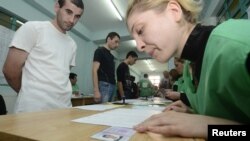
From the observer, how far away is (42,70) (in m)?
1.23

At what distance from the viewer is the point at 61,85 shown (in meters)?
1.28

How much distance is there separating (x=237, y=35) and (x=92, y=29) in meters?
6.51

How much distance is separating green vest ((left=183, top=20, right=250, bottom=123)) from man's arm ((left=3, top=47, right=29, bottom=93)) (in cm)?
116

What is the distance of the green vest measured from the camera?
1.31 ft

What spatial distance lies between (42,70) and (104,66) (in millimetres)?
1513

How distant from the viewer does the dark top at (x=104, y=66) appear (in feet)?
8.77

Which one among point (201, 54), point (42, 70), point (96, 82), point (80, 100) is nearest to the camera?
point (201, 54)

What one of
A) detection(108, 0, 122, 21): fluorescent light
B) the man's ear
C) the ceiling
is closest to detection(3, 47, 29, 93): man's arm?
the man's ear

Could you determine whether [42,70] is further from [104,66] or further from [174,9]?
[104,66]

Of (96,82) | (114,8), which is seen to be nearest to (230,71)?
(96,82)

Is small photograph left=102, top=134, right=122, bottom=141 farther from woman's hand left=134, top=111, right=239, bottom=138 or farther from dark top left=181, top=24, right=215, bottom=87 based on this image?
dark top left=181, top=24, right=215, bottom=87

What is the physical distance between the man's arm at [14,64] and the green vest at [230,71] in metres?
1.16

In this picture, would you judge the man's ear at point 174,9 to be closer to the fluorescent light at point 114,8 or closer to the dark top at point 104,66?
the dark top at point 104,66

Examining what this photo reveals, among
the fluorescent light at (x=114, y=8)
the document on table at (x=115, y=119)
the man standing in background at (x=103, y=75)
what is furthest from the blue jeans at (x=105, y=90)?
the fluorescent light at (x=114, y=8)
